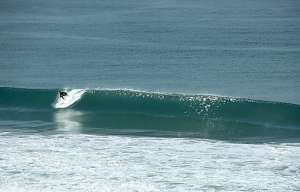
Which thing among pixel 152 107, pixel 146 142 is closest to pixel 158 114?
pixel 152 107

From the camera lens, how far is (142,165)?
14.5 meters

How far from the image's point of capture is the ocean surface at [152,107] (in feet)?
45.7

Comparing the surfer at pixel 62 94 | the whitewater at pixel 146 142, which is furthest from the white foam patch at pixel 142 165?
the surfer at pixel 62 94

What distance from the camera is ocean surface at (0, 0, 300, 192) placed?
13.9m

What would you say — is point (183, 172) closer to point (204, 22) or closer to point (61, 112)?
point (61, 112)

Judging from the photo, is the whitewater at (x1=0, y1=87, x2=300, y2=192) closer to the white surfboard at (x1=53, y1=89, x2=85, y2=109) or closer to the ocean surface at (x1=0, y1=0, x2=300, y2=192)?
the ocean surface at (x1=0, y1=0, x2=300, y2=192)

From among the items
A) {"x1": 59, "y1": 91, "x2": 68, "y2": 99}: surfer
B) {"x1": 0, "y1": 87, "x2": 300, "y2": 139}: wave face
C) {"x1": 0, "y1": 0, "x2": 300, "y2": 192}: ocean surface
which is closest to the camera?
{"x1": 0, "y1": 0, "x2": 300, "y2": 192}: ocean surface

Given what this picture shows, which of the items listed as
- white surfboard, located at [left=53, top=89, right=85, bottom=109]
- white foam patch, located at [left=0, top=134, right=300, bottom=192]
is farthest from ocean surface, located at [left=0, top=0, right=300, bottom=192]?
white surfboard, located at [left=53, top=89, right=85, bottom=109]

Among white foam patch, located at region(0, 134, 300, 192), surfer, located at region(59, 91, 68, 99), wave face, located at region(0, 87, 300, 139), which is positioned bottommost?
white foam patch, located at region(0, 134, 300, 192)

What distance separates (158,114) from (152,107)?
1.29ft

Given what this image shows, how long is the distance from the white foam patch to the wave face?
1.68 m

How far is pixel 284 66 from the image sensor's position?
2692cm

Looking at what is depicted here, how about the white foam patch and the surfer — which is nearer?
the white foam patch

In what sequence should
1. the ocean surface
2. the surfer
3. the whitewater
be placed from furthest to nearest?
1. the surfer
2. the ocean surface
3. the whitewater
